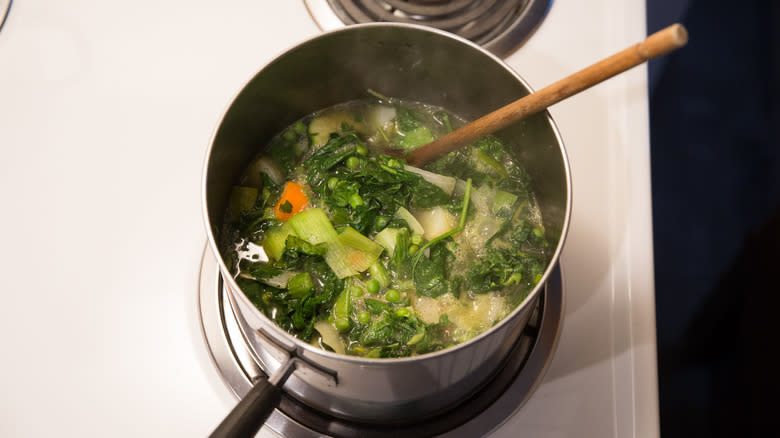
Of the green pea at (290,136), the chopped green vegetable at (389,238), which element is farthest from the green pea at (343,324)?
the green pea at (290,136)

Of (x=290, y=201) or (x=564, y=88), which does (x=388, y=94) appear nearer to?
(x=290, y=201)

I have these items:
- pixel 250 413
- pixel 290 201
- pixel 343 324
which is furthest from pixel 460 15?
pixel 250 413

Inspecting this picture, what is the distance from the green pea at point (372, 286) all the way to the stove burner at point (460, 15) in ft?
2.38

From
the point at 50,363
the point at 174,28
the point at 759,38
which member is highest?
the point at 759,38

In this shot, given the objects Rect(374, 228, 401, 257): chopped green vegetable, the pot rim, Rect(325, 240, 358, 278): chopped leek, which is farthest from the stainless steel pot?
Rect(374, 228, 401, 257): chopped green vegetable

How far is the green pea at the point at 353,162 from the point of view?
1493 millimetres

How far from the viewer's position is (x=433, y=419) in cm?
127

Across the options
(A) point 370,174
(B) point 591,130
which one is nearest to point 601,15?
(B) point 591,130

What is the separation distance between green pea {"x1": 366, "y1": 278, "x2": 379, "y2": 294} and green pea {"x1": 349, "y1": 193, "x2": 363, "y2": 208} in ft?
0.66

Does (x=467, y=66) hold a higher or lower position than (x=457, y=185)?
higher

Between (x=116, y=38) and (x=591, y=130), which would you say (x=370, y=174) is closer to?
(x=591, y=130)

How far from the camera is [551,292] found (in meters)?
1.35

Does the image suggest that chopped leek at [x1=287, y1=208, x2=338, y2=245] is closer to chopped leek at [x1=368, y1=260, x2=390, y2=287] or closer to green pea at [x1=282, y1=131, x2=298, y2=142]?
chopped leek at [x1=368, y1=260, x2=390, y2=287]

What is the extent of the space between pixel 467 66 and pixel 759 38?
2447 mm
